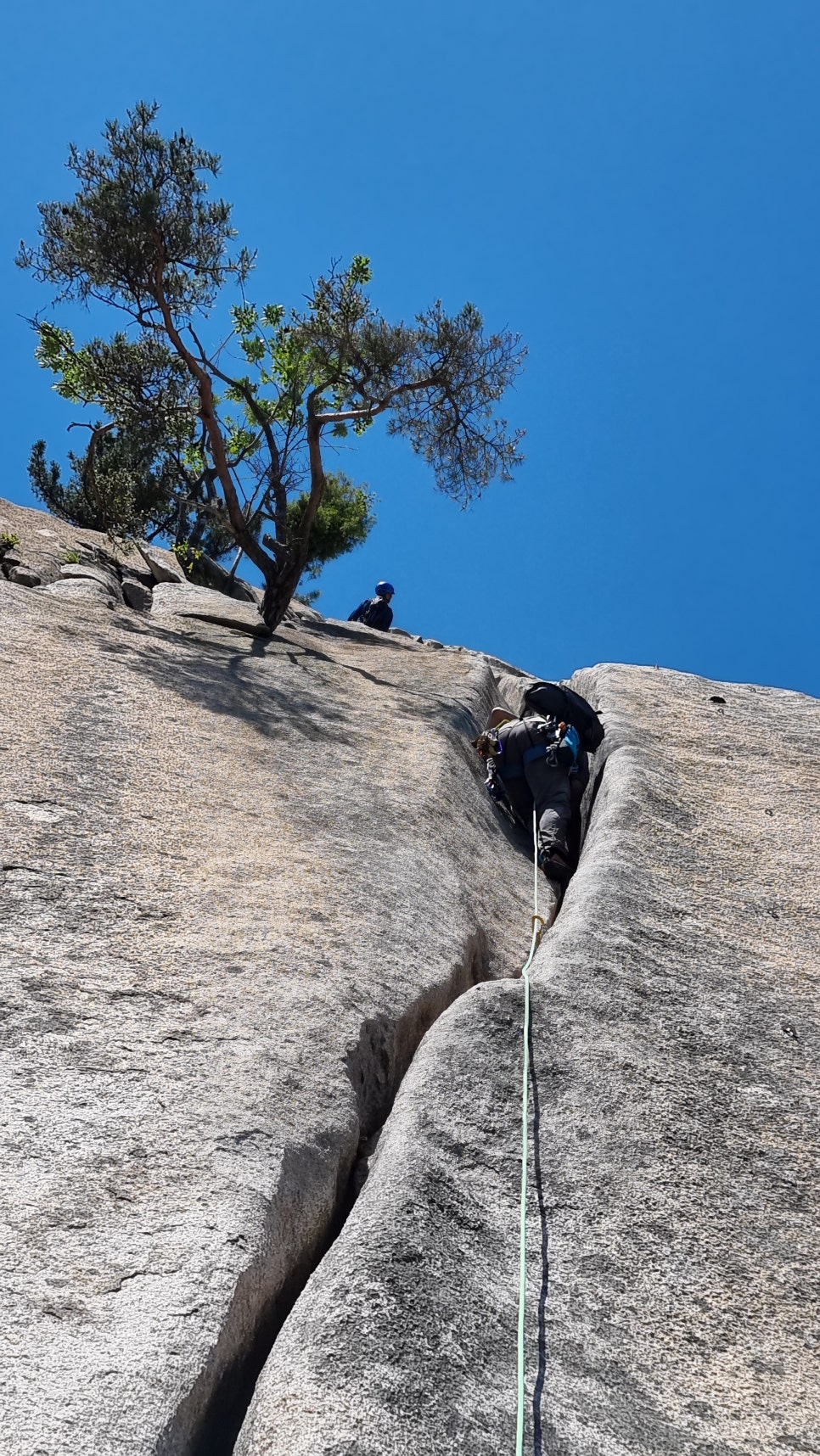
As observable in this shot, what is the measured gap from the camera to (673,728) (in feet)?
34.2

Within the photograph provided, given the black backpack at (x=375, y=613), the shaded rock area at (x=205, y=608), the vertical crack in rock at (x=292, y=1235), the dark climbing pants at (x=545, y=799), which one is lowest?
the vertical crack in rock at (x=292, y=1235)

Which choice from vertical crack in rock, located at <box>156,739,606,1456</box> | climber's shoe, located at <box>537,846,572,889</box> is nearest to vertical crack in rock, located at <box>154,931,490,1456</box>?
vertical crack in rock, located at <box>156,739,606,1456</box>

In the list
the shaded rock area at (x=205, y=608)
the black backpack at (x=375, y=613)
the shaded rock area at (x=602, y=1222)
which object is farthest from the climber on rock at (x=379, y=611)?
the shaded rock area at (x=602, y=1222)

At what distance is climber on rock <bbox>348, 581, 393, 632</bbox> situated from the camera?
70.1 ft

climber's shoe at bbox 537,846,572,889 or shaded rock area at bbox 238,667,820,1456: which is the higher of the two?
climber's shoe at bbox 537,846,572,889

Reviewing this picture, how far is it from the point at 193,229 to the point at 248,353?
215 cm

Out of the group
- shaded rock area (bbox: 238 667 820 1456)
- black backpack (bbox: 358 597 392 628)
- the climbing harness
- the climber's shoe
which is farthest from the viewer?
black backpack (bbox: 358 597 392 628)

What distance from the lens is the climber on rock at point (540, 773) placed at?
9617mm

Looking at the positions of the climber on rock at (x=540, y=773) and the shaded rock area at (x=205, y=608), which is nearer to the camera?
the climber on rock at (x=540, y=773)

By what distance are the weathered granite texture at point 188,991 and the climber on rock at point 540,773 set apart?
17.3 inches

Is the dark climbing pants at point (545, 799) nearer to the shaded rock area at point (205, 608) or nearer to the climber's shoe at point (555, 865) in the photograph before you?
the climber's shoe at point (555, 865)

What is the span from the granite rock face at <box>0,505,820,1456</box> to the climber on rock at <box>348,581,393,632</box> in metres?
13.1

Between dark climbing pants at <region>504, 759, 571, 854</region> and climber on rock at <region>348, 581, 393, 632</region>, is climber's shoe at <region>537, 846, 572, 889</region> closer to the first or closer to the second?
dark climbing pants at <region>504, 759, 571, 854</region>

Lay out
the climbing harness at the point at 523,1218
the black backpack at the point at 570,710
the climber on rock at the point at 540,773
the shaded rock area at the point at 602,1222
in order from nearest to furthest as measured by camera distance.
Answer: the climbing harness at the point at 523,1218
the shaded rock area at the point at 602,1222
the climber on rock at the point at 540,773
the black backpack at the point at 570,710
